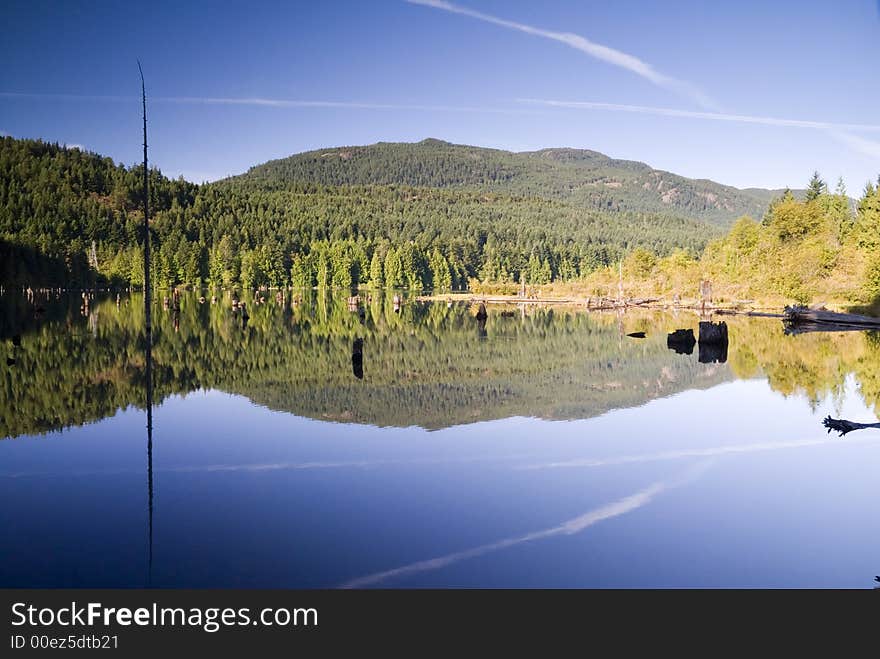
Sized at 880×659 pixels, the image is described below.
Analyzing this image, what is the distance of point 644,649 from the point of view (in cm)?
515

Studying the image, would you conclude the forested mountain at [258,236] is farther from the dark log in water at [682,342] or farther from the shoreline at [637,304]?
the dark log in water at [682,342]

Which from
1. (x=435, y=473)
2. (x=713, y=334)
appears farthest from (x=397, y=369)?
(x=713, y=334)

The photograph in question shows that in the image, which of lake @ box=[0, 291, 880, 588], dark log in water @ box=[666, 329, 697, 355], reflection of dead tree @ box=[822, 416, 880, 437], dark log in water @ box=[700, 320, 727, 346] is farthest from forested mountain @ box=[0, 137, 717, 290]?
reflection of dead tree @ box=[822, 416, 880, 437]

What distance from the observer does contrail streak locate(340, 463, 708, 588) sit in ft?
20.6

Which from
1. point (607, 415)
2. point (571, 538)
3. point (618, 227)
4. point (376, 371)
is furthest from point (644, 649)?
point (618, 227)

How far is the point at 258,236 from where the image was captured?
142125mm

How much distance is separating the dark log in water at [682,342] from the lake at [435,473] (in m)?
A: 3.23

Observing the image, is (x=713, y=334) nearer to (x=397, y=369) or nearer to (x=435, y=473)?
(x=397, y=369)

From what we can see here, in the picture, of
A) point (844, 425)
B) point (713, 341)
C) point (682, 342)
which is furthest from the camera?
point (682, 342)

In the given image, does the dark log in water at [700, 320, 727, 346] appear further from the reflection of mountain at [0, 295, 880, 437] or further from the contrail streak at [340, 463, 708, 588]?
the contrail streak at [340, 463, 708, 588]

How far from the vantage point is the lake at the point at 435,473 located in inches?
258

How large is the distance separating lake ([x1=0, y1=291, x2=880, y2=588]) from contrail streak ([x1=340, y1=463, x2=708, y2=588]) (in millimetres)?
25

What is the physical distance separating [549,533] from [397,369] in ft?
43.0

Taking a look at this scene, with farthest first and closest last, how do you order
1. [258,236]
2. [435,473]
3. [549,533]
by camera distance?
[258,236] < [435,473] < [549,533]
